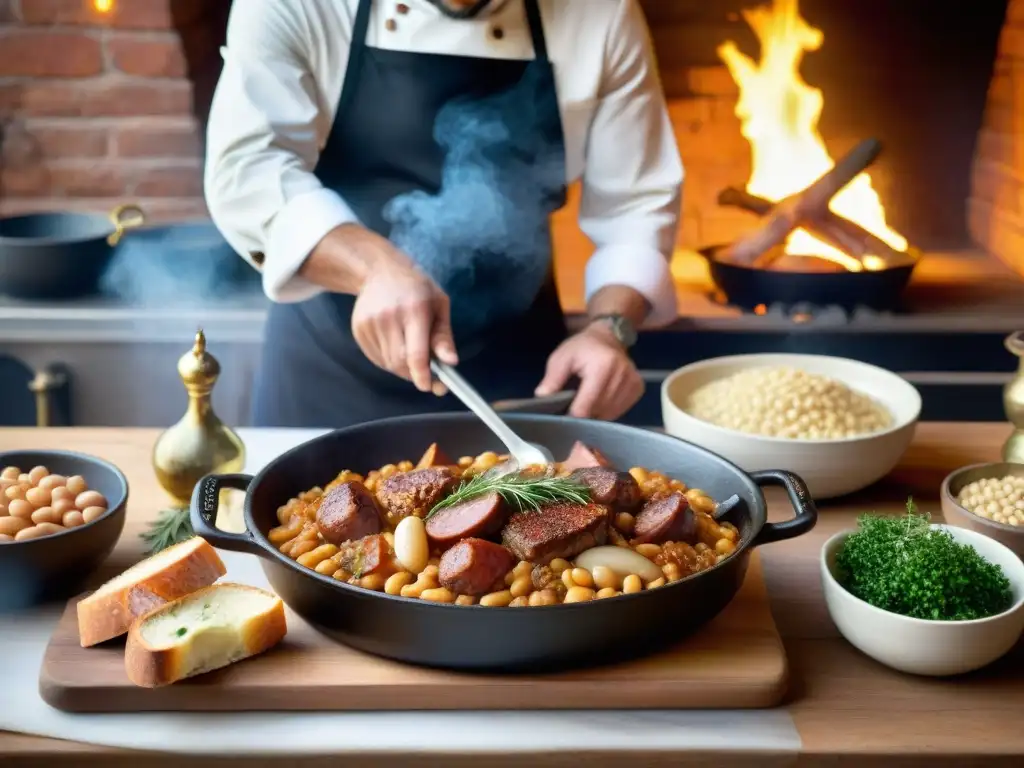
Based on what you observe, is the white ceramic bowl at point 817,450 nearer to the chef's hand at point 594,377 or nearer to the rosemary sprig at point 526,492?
the chef's hand at point 594,377

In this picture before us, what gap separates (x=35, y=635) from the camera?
4.17 feet

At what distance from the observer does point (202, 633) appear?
1.15 metres

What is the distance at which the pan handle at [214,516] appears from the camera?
120 cm

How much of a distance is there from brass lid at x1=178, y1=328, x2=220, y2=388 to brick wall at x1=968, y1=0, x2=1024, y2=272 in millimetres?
2589

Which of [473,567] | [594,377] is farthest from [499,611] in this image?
[594,377]

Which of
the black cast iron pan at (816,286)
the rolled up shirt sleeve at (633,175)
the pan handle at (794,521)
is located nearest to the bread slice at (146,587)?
the pan handle at (794,521)

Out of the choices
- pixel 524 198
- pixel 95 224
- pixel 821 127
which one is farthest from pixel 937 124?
pixel 95 224

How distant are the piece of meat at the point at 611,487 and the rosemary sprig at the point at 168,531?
513 mm

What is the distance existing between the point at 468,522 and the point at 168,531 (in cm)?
44

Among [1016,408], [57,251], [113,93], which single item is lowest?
[57,251]

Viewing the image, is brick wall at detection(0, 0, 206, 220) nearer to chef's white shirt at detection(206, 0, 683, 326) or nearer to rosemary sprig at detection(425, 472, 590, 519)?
chef's white shirt at detection(206, 0, 683, 326)

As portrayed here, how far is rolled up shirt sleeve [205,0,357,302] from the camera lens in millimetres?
1914

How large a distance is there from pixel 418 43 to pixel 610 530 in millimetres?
1129

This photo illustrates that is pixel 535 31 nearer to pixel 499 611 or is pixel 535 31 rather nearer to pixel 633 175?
pixel 633 175
